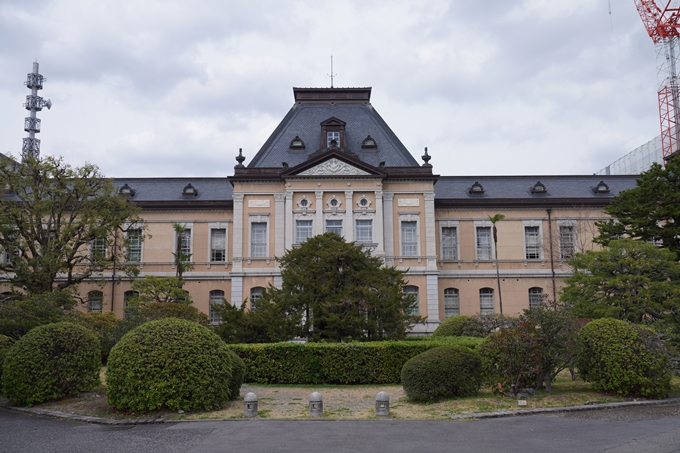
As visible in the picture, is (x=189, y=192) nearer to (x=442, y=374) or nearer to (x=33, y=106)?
(x=442, y=374)

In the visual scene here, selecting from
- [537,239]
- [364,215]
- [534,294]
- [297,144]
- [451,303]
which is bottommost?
[451,303]

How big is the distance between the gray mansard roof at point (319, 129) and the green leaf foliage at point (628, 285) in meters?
14.8

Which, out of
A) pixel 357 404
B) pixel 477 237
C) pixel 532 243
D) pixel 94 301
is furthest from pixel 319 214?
pixel 357 404

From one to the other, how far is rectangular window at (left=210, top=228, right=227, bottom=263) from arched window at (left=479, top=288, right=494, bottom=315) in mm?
14437

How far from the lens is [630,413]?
11.7m

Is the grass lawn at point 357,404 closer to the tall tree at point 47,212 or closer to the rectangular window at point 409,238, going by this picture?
the tall tree at point 47,212

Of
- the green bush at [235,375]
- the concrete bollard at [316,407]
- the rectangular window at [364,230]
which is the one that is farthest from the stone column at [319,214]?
the concrete bollard at [316,407]

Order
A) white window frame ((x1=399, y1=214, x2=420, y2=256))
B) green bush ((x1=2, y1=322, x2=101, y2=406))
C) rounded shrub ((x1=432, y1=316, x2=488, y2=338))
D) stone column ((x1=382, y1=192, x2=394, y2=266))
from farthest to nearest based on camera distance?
white window frame ((x1=399, y1=214, x2=420, y2=256)), stone column ((x1=382, y1=192, x2=394, y2=266)), rounded shrub ((x1=432, y1=316, x2=488, y2=338)), green bush ((x1=2, y1=322, x2=101, y2=406))

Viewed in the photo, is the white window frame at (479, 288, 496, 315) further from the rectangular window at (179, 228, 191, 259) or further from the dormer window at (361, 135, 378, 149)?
the rectangular window at (179, 228, 191, 259)

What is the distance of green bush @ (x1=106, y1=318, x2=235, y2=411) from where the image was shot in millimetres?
11594

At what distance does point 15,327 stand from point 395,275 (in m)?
11.0

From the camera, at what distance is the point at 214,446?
9219mm

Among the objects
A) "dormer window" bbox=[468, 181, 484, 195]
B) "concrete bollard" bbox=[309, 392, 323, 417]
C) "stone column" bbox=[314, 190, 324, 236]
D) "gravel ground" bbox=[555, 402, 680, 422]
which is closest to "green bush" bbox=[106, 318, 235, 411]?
"concrete bollard" bbox=[309, 392, 323, 417]

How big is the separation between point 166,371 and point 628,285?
13538 millimetres
